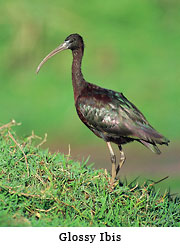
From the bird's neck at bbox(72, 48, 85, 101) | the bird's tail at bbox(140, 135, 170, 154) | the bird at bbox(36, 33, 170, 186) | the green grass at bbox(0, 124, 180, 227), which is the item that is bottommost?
the green grass at bbox(0, 124, 180, 227)

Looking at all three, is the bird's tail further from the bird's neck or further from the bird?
the bird's neck

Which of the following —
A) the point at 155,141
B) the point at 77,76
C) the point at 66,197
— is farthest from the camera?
the point at 77,76

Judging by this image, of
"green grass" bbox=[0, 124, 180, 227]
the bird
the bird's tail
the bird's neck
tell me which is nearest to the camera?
"green grass" bbox=[0, 124, 180, 227]

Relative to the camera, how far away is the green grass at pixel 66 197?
5906 mm

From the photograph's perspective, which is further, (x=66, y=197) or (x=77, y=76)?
(x=77, y=76)

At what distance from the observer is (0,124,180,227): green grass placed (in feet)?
19.4

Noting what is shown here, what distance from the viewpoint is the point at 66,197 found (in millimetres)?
6090

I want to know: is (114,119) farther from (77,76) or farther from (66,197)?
(66,197)

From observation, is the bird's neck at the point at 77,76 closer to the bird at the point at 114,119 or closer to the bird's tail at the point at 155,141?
the bird at the point at 114,119

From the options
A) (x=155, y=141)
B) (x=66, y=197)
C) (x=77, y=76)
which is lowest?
(x=66, y=197)

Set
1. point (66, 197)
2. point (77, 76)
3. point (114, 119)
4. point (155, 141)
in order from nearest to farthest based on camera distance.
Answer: point (66, 197) → point (155, 141) → point (114, 119) → point (77, 76)

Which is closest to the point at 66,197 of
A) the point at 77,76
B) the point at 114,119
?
the point at 114,119

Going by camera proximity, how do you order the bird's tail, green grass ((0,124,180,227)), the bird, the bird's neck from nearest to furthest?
green grass ((0,124,180,227))
the bird's tail
the bird
the bird's neck

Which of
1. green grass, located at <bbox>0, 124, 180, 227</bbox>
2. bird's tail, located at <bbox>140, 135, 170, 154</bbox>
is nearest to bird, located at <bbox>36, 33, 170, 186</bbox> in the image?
bird's tail, located at <bbox>140, 135, 170, 154</bbox>
